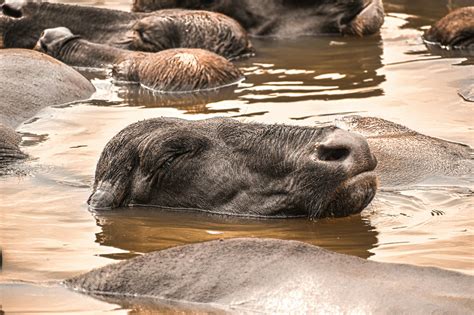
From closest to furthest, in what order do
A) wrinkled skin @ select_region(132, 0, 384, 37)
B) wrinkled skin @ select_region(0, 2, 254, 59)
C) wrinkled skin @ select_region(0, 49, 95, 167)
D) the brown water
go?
the brown water, wrinkled skin @ select_region(0, 49, 95, 167), wrinkled skin @ select_region(0, 2, 254, 59), wrinkled skin @ select_region(132, 0, 384, 37)

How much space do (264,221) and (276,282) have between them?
9.05 ft

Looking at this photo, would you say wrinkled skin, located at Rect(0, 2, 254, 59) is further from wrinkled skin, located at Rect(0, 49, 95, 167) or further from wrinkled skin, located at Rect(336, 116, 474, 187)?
wrinkled skin, located at Rect(336, 116, 474, 187)

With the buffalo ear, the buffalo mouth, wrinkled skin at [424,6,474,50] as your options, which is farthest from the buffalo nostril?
the buffalo ear

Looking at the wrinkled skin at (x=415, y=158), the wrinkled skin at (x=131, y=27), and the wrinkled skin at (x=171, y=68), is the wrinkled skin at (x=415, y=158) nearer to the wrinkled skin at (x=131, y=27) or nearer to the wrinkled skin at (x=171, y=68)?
the wrinkled skin at (x=171, y=68)

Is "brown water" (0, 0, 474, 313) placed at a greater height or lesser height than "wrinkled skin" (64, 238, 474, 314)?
lesser

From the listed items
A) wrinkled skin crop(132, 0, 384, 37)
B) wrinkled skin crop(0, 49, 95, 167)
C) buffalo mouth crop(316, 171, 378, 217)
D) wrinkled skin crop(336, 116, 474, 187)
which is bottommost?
wrinkled skin crop(132, 0, 384, 37)

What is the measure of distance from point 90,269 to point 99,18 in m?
9.22

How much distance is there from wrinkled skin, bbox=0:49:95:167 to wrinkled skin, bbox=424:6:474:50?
445 cm

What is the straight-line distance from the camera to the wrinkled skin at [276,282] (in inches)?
245

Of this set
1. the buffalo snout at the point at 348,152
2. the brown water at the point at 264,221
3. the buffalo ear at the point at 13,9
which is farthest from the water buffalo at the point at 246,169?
the buffalo ear at the point at 13,9

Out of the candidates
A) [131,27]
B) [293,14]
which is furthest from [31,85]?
[293,14]

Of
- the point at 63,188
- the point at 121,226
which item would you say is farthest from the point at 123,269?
the point at 63,188

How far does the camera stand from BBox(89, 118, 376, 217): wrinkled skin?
357 inches

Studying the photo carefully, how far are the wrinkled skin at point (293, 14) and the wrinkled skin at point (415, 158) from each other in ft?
22.1
